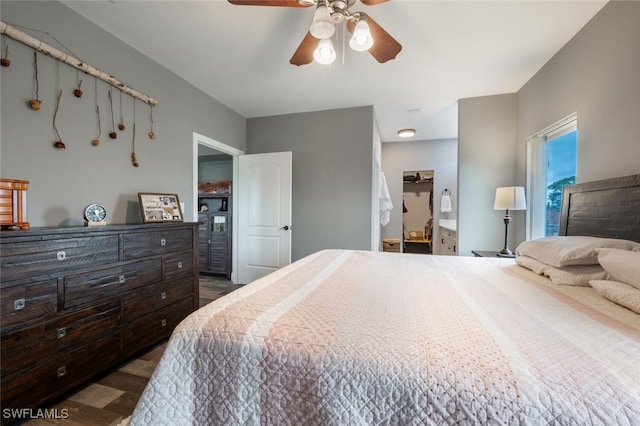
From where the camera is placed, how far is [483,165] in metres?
3.04

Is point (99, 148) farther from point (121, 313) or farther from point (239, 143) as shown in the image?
point (239, 143)

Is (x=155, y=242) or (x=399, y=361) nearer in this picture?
(x=399, y=361)

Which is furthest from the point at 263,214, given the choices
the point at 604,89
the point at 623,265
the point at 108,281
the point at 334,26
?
the point at 604,89

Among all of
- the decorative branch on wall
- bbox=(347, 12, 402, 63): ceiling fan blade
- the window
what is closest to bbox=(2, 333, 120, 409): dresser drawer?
the decorative branch on wall

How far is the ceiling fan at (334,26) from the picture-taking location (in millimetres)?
1374

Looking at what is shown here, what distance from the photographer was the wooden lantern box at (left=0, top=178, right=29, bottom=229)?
4.14 feet

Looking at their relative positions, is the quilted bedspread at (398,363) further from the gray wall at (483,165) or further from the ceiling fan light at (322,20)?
the gray wall at (483,165)

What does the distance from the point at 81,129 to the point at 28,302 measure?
Answer: 4.00 feet

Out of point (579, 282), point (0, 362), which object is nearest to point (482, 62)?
point (579, 282)

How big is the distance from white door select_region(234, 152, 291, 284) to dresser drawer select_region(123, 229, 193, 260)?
53.6 inches

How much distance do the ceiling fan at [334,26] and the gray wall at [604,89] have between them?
4.58 feet

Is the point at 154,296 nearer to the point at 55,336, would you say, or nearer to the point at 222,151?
the point at 55,336

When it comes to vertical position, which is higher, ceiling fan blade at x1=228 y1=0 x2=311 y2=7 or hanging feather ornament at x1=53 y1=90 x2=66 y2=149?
ceiling fan blade at x1=228 y1=0 x2=311 y2=7

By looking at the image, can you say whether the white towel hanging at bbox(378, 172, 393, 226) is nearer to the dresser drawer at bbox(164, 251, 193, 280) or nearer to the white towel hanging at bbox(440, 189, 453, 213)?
the white towel hanging at bbox(440, 189, 453, 213)
